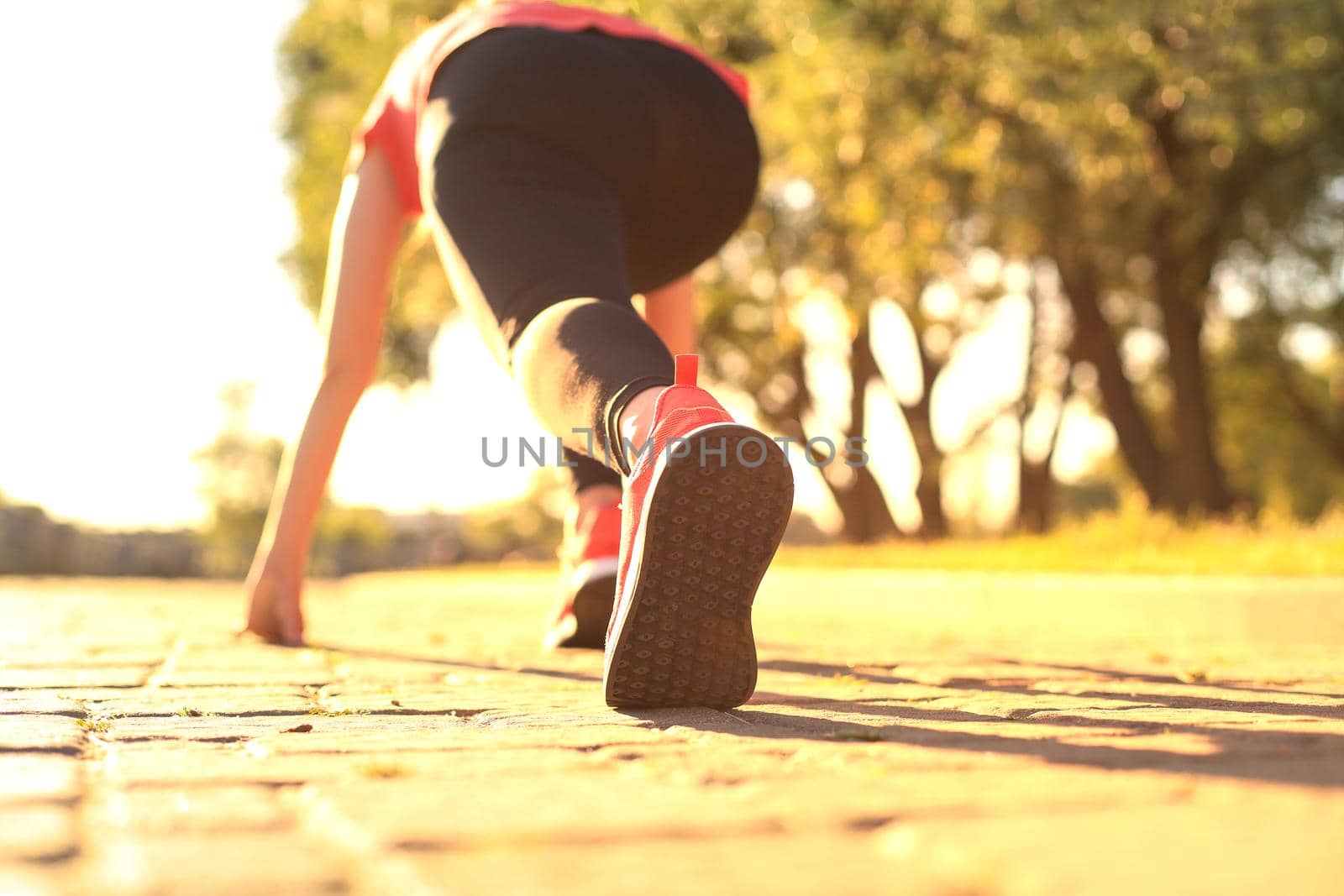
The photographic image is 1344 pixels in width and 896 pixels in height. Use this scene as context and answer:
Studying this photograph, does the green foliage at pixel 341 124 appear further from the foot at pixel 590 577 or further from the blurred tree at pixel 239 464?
the blurred tree at pixel 239 464

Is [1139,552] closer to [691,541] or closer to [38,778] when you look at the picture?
[691,541]

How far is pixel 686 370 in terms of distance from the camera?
219cm

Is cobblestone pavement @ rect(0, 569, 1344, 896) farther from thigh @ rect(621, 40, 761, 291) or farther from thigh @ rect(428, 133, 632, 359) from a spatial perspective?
thigh @ rect(621, 40, 761, 291)

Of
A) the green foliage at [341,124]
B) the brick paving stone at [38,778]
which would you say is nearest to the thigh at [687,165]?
the brick paving stone at [38,778]

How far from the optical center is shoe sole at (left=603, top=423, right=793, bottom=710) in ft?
6.91

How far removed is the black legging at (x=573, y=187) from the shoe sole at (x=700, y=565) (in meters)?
0.20

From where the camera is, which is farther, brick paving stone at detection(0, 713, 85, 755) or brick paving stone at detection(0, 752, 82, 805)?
brick paving stone at detection(0, 713, 85, 755)

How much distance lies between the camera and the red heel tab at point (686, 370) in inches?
85.7

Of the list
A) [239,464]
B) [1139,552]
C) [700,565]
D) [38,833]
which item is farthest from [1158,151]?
[239,464]

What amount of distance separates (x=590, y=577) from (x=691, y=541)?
4.35 ft

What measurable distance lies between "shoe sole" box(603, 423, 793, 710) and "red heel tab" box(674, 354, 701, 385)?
120 mm

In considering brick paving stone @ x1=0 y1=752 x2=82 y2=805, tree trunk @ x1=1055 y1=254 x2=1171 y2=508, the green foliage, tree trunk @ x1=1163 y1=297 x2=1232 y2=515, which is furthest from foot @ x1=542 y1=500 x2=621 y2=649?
tree trunk @ x1=1055 y1=254 x2=1171 y2=508

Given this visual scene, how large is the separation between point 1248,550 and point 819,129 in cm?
489

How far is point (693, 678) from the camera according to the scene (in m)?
2.27
